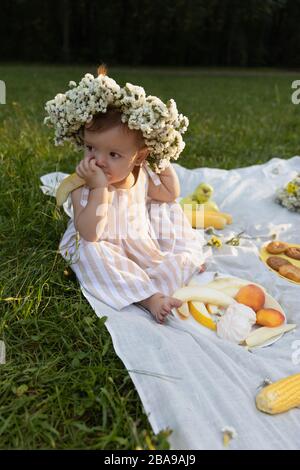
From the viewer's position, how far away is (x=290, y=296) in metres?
2.80

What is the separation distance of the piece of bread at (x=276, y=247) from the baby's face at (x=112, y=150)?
1.14 metres

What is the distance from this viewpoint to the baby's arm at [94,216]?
8.37 ft

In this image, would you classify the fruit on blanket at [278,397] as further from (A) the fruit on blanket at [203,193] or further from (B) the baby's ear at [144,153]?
(A) the fruit on blanket at [203,193]

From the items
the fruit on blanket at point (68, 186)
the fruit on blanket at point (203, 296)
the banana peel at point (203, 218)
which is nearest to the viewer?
the fruit on blanket at point (203, 296)

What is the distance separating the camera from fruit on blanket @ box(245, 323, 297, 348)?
2408mm

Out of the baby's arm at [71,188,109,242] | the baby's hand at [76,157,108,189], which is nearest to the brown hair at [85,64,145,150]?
the baby's hand at [76,157,108,189]

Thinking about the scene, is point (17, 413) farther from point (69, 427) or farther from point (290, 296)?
point (290, 296)

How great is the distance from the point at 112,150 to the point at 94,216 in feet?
1.05

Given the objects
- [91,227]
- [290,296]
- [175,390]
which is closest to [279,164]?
[290,296]

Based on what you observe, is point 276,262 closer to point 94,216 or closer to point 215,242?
point 215,242

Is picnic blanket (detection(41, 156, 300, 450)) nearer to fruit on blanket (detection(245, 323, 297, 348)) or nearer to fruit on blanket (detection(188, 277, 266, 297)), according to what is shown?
fruit on blanket (detection(245, 323, 297, 348))

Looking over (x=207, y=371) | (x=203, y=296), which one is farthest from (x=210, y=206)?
(x=207, y=371)

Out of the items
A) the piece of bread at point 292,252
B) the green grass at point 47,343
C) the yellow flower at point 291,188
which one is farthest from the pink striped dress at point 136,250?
the yellow flower at point 291,188

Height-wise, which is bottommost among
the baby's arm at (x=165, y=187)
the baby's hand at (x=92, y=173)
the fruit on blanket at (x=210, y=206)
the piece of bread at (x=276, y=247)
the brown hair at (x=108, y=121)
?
the piece of bread at (x=276, y=247)
